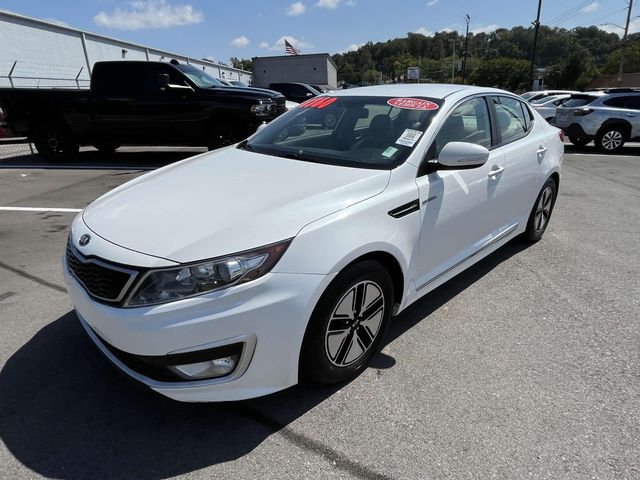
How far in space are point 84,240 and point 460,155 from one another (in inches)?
86.1

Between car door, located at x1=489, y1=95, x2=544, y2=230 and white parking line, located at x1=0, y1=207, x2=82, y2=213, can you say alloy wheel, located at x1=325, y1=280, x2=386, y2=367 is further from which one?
white parking line, located at x1=0, y1=207, x2=82, y2=213

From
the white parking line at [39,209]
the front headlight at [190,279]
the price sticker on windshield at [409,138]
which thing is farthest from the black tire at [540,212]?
the white parking line at [39,209]

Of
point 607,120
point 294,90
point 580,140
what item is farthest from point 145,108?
point 294,90

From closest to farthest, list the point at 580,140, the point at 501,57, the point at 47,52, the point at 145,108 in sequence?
1. the point at 145,108
2. the point at 580,140
3. the point at 47,52
4. the point at 501,57

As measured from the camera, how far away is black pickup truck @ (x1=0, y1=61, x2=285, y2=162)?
873 cm

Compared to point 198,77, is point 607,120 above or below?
below

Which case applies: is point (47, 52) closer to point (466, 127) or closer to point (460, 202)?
point (466, 127)

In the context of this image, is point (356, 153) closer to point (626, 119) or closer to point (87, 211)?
point (87, 211)

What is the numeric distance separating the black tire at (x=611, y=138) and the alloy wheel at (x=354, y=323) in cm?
1247

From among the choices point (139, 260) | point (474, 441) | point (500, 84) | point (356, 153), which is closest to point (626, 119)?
point (356, 153)

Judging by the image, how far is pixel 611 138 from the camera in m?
12.1

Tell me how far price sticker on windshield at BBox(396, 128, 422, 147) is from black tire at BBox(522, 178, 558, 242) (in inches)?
81.9

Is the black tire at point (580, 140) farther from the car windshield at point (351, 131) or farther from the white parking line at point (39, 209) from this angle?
the white parking line at point (39, 209)

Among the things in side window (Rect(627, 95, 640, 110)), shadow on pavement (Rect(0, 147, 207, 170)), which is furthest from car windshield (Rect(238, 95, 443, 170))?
Result: side window (Rect(627, 95, 640, 110))
